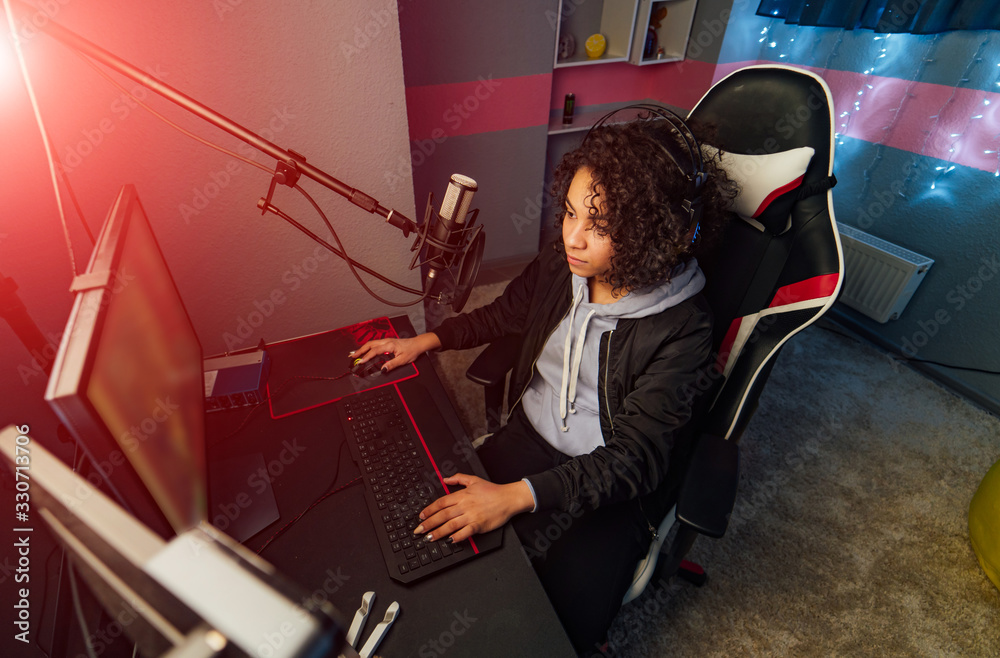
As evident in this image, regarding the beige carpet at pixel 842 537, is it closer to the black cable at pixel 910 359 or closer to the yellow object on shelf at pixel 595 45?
the black cable at pixel 910 359

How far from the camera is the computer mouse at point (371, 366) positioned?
1.10 m

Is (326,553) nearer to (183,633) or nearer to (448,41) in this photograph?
(183,633)

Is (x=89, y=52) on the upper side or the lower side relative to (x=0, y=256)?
upper

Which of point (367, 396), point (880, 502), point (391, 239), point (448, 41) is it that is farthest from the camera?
point (448, 41)

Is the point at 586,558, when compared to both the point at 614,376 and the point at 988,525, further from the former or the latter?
the point at 988,525

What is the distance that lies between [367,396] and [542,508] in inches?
17.7

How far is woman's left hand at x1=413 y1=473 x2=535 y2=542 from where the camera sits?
79cm

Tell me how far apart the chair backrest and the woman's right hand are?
0.67 m

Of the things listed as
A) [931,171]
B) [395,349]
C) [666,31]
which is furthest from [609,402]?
[666,31]

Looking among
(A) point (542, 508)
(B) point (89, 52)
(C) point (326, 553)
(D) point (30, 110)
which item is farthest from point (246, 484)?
(D) point (30, 110)

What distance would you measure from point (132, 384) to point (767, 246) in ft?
3.61

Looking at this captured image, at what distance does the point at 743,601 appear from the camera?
1.40 meters

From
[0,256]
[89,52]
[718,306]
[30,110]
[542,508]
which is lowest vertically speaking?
[542,508]

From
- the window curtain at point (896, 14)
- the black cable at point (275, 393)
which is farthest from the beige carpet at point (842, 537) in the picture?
the window curtain at point (896, 14)
